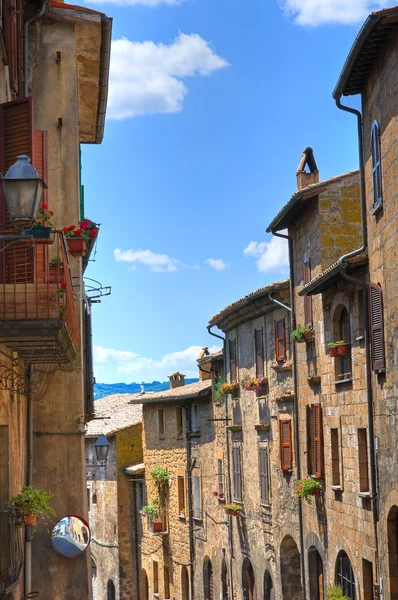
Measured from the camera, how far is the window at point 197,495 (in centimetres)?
3834

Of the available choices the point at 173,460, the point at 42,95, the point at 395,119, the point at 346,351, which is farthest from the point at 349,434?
the point at 173,460

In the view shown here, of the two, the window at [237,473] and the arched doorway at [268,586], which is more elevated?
the window at [237,473]

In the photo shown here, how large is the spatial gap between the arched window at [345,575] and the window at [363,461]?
7.70ft

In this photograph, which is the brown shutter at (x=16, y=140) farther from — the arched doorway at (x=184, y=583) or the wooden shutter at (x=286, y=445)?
the arched doorway at (x=184, y=583)

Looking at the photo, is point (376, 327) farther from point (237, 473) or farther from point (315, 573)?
point (237, 473)

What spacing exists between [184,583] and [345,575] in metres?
18.4

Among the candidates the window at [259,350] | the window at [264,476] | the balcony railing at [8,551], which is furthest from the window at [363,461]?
the balcony railing at [8,551]

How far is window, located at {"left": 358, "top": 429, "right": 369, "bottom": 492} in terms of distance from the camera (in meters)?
21.1

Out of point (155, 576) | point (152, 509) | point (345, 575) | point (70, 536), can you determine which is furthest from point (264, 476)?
point (155, 576)

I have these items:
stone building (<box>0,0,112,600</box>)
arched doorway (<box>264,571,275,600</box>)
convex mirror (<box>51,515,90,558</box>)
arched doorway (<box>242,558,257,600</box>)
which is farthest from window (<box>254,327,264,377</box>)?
convex mirror (<box>51,515,90,558</box>)

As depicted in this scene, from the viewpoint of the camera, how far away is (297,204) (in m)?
25.4

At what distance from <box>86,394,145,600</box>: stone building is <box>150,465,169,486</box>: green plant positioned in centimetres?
342

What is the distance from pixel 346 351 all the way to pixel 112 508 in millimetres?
28797

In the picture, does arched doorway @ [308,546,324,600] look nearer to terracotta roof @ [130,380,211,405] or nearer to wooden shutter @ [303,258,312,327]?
wooden shutter @ [303,258,312,327]
